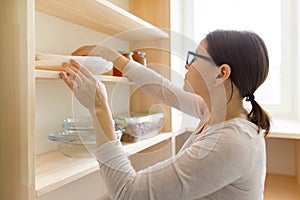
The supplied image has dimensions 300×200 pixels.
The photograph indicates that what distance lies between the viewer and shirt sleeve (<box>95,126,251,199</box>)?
573mm


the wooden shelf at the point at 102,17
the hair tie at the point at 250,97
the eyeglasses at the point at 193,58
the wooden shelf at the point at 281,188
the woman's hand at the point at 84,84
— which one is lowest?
the wooden shelf at the point at 281,188

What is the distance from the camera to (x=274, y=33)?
1.52 metres

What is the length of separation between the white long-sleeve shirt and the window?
98cm

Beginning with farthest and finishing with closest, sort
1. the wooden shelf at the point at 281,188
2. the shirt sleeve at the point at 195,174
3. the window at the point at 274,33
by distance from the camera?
the window at the point at 274,33 → the wooden shelf at the point at 281,188 → the shirt sleeve at the point at 195,174

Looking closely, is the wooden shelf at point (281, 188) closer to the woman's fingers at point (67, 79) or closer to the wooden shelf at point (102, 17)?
the wooden shelf at point (102, 17)

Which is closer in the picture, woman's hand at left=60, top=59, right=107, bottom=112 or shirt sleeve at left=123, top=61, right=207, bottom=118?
woman's hand at left=60, top=59, right=107, bottom=112

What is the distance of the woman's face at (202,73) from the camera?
2.21 feet

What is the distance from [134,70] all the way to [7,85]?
1.57 ft

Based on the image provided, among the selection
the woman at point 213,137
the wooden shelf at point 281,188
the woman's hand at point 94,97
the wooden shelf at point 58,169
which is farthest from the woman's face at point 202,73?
the wooden shelf at point 281,188

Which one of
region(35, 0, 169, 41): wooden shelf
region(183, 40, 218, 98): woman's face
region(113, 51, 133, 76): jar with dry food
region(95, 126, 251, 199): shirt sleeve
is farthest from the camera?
region(113, 51, 133, 76): jar with dry food

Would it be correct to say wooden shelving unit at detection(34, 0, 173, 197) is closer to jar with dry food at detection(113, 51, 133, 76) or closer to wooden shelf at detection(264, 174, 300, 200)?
jar with dry food at detection(113, 51, 133, 76)

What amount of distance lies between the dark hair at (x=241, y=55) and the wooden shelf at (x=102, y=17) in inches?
15.5

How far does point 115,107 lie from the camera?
1.27m

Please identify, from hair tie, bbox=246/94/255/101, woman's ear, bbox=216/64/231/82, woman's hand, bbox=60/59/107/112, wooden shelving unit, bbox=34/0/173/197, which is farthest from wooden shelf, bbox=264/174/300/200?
woman's hand, bbox=60/59/107/112
